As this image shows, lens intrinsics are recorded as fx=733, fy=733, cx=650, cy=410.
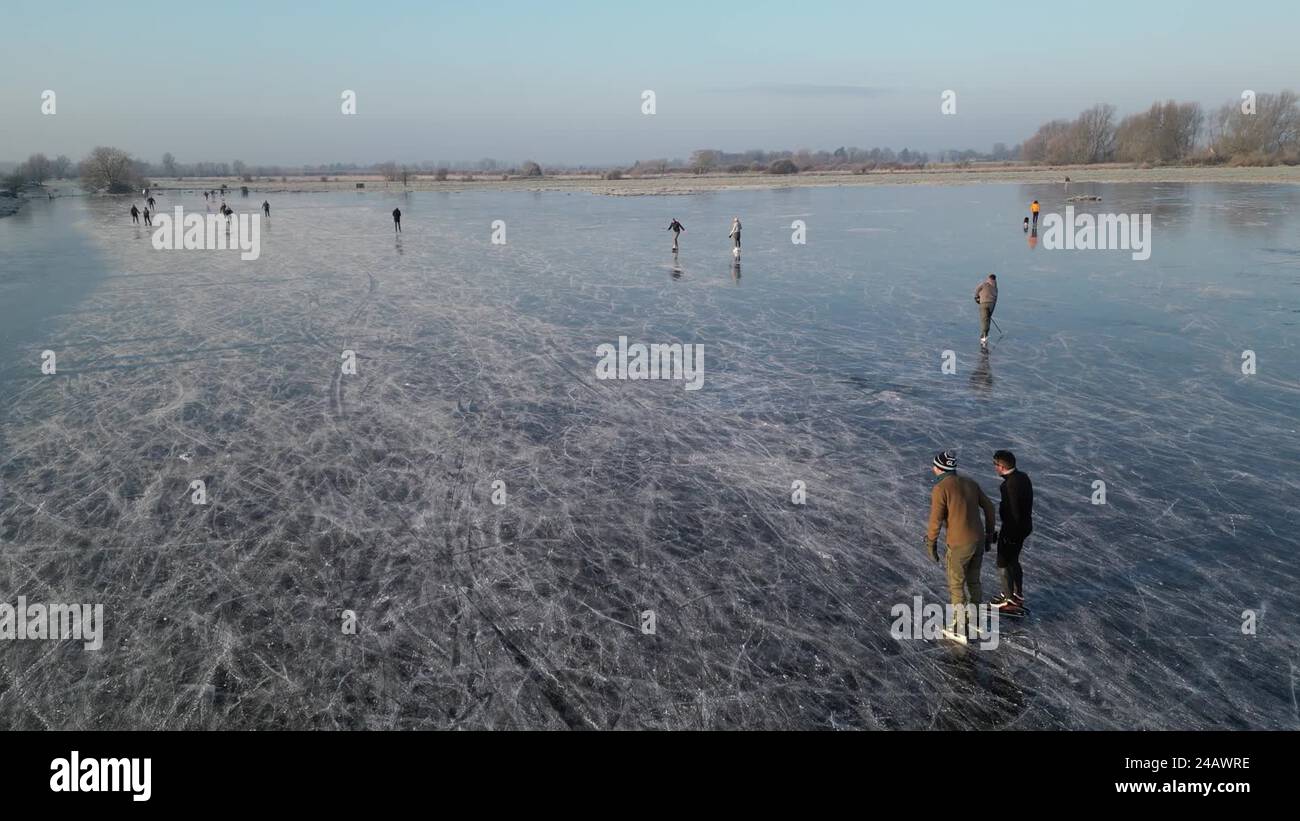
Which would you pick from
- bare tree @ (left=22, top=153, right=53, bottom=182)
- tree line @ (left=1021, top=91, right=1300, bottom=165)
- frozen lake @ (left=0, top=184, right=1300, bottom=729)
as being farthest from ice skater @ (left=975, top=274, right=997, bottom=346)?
bare tree @ (left=22, top=153, right=53, bottom=182)

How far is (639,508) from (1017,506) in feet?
12.1

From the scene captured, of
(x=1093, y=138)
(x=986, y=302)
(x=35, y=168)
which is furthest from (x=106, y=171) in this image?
(x=1093, y=138)

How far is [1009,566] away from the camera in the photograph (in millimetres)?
5691

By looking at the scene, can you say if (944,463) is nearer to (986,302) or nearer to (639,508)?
(639,508)

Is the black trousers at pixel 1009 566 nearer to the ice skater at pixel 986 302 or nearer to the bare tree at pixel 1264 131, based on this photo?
the ice skater at pixel 986 302

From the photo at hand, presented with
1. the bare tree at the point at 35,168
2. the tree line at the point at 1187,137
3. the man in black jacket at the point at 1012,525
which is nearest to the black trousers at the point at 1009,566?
the man in black jacket at the point at 1012,525

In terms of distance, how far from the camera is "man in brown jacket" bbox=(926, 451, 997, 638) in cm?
523

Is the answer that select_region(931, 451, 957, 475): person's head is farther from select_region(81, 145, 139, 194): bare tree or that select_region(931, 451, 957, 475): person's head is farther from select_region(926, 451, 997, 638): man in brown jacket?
select_region(81, 145, 139, 194): bare tree

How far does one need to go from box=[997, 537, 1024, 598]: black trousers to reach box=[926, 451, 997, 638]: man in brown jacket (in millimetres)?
290

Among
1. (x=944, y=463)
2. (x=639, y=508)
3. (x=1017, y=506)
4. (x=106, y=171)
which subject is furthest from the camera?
(x=106, y=171)
